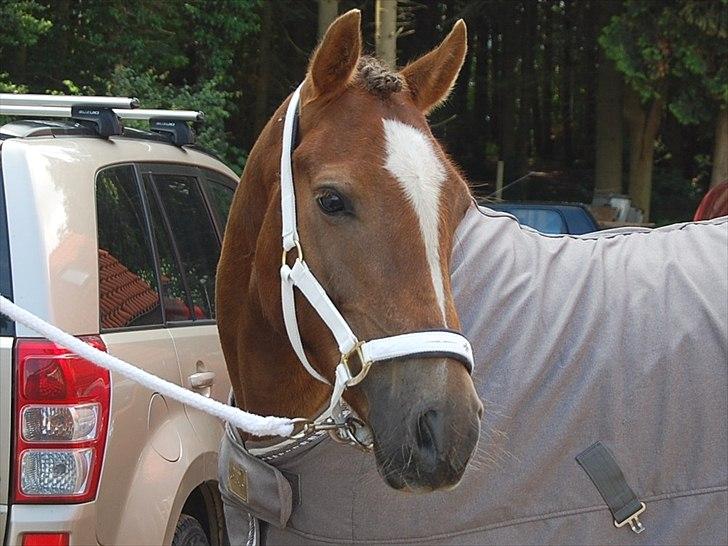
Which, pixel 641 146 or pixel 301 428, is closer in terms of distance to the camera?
pixel 301 428

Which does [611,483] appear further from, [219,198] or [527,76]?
[527,76]

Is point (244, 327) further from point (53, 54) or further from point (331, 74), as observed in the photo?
point (53, 54)

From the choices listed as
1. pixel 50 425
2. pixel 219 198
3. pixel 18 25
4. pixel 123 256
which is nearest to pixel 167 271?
pixel 123 256

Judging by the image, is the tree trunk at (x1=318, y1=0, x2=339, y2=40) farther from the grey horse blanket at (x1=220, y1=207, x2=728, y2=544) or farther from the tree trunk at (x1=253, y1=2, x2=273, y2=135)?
the grey horse blanket at (x1=220, y1=207, x2=728, y2=544)

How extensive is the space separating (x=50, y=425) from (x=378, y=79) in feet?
4.67

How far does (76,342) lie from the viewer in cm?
237

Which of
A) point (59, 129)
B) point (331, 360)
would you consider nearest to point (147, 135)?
point (59, 129)

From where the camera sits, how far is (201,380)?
139 inches

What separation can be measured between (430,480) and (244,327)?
855 millimetres

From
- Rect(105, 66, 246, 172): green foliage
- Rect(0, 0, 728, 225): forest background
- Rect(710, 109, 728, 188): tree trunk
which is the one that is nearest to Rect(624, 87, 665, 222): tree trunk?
Rect(0, 0, 728, 225): forest background

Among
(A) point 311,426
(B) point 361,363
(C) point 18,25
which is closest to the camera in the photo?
(B) point 361,363

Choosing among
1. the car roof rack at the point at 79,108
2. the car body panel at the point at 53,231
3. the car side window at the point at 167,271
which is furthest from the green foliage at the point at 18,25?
the car body panel at the point at 53,231

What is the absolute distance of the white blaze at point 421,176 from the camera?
209 centimetres

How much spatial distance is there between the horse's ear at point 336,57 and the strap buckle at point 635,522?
4.37 ft
